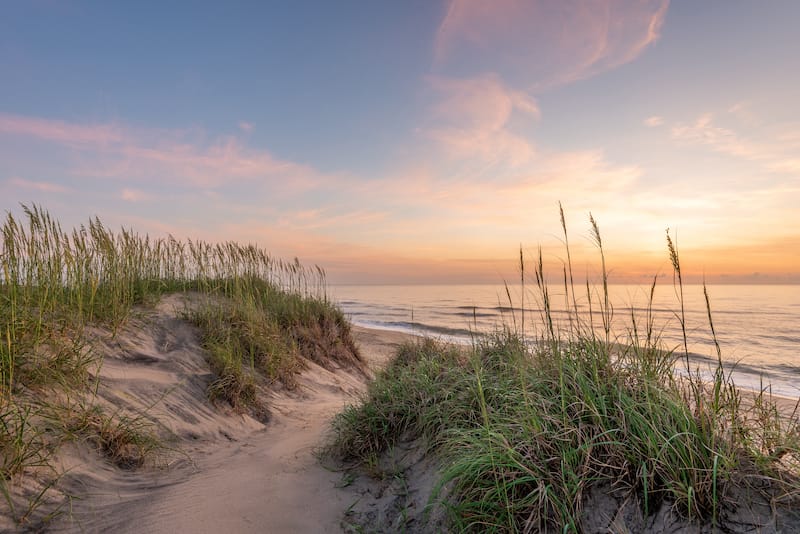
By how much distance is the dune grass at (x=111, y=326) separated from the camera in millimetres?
3914

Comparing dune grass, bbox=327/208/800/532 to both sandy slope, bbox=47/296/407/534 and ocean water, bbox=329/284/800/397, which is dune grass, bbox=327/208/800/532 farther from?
sandy slope, bbox=47/296/407/534

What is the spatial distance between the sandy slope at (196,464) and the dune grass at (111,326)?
0.29 m

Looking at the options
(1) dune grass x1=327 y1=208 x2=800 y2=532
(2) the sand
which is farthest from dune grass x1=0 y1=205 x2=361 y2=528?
(1) dune grass x1=327 y1=208 x2=800 y2=532

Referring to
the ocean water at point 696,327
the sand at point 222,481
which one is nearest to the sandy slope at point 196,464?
the sand at point 222,481

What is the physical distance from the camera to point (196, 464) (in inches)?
177

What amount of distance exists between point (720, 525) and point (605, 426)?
74 centimetres

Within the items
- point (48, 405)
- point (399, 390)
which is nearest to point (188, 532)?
point (48, 405)

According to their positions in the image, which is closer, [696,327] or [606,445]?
[606,445]

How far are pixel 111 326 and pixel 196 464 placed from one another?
10.2 feet

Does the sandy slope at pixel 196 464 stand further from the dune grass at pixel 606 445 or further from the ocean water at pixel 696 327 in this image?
the ocean water at pixel 696 327

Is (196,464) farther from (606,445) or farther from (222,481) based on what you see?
(606,445)

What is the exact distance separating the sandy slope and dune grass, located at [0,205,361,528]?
288 mm

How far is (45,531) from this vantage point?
307cm

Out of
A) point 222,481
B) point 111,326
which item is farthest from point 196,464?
point 111,326
